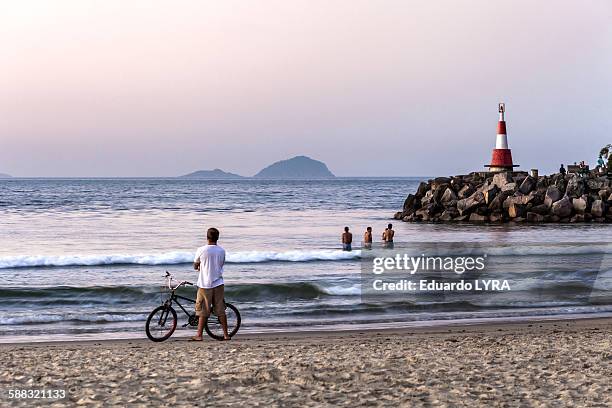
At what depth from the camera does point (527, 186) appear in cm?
5003

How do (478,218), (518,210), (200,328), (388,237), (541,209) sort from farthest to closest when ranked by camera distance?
(478,218) < (541,209) < (518,210) < (388,237) < (200,328)

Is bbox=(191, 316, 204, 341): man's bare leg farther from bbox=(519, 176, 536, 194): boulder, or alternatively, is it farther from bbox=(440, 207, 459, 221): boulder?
bbox=(519, 176, 536, 194): boulder

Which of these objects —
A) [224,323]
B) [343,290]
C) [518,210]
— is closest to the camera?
[224,323]

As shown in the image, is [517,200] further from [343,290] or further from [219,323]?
[219,323]

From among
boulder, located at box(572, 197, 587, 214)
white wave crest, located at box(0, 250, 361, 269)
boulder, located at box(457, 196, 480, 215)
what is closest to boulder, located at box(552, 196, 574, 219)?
boulder, located at box(572, 197, 587, 214)

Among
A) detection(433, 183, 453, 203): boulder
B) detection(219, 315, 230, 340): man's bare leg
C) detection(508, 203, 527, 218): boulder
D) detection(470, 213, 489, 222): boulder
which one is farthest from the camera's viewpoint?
detection(433, 183, 453, 203): boulder

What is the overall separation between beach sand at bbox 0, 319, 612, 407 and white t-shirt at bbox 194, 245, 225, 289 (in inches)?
38.7

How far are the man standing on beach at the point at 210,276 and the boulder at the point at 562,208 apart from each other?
126ft

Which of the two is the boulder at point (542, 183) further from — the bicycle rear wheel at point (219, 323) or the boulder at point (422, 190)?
the bicycle rear wheel at point (219, 323)

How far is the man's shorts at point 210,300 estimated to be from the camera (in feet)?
39.3

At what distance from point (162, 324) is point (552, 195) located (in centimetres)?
3991

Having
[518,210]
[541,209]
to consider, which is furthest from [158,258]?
[541,209]

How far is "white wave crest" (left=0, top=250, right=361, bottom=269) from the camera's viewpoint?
2783cm

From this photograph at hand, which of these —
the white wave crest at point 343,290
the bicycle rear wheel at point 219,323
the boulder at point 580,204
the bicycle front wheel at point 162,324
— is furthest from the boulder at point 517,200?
the bicycle front wheel at point 162,324
